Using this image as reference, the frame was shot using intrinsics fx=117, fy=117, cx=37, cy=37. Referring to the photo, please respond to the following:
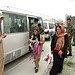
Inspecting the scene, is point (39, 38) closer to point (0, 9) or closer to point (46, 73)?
point (46, 73)

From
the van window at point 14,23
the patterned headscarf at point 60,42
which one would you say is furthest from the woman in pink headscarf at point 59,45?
the van window at point 14,23

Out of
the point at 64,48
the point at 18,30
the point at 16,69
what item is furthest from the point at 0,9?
the point at 64,48

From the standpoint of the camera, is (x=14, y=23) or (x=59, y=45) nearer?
(x=59, y=45)

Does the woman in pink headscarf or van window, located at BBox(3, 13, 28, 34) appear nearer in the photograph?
the woman in pink headscarf

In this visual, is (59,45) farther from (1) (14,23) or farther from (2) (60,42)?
(1) (14,23)

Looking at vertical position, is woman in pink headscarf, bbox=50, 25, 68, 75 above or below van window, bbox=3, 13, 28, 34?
below

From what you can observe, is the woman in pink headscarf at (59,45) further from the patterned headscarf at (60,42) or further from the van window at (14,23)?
the van window at (14,23)

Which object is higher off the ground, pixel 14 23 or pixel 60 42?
pixel 14 23

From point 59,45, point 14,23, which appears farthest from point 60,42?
point 14,23

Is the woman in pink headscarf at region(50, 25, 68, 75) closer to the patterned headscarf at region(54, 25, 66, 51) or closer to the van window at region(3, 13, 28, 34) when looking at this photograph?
the patterned headscarf at region(54, 25, 66, 51)

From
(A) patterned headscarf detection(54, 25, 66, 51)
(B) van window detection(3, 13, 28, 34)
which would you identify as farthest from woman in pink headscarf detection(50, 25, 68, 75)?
(B) van window detection(3, 13, 28, 34)

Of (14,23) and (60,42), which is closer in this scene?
(60,42)

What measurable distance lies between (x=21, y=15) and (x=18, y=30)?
848 millimetres

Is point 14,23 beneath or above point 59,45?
above
